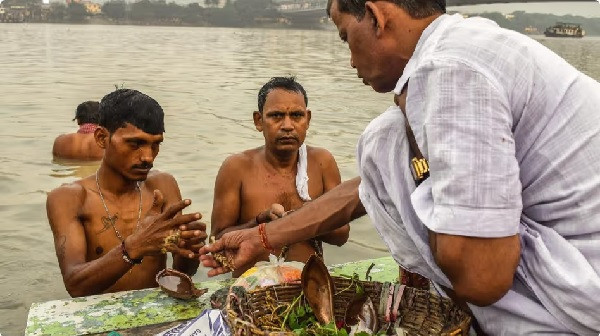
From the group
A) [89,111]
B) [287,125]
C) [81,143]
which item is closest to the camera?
[287,125]

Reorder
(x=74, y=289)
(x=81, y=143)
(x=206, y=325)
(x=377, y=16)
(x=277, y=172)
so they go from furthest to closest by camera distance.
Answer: (x=81, y=143) < (x=277, y=172) < (x=74, y=289) < (x=206, y=325) < (x=377, y=16)

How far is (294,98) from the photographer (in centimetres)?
424

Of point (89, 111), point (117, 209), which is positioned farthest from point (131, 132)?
point (89, 111)

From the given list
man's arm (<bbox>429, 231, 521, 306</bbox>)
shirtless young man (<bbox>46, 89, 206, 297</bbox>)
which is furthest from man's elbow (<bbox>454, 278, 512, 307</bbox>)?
shirtless young man (<bbox>46, 89, 206, 297</bbox>)

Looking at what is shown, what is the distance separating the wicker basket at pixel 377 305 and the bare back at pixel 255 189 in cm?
142

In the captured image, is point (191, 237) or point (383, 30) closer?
point (383, 30)

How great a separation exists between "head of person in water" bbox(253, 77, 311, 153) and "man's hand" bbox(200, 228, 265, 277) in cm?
136

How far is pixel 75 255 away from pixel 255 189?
51.4 inches

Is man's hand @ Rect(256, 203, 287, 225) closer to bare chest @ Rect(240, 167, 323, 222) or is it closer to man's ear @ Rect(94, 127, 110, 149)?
bare chest @ Rect(240, 167, 323, 222)

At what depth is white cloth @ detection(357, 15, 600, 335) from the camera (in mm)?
1572

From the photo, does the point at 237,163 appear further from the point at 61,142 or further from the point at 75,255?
the point at 61,142

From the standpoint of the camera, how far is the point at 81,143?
9.12 metres

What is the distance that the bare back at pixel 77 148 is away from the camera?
356 inches

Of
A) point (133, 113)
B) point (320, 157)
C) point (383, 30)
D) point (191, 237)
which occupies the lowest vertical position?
point (191, 237)
